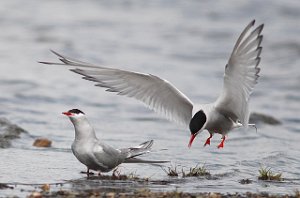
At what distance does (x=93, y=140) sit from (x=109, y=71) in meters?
1.02

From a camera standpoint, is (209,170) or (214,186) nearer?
(214,186)

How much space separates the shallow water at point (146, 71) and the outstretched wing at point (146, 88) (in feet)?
2.02

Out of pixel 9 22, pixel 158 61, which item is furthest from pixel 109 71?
pixel 9 22

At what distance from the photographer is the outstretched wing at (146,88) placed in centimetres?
806

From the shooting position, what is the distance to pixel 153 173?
7.95 metres

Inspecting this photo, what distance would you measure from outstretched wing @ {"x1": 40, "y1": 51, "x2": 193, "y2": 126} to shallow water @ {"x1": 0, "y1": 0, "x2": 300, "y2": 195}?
62cm

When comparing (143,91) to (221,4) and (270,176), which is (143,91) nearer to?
(270,176)

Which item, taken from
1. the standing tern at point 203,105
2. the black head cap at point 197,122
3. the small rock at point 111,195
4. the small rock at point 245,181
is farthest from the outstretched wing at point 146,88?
the small rock at point 111,195

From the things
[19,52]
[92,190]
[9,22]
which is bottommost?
[92,190]

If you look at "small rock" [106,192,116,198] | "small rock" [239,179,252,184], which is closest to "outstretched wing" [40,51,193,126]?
"small rock" [239,179,252,184]

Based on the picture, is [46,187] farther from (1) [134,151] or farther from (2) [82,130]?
(1) [134,151]

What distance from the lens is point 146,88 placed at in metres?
8.47

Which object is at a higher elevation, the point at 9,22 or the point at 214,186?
the point at 9,22

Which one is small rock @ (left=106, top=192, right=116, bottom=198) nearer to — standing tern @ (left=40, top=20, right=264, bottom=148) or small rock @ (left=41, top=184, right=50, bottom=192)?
small rock @ (left=41, top=184, right=50, bottom=192)
